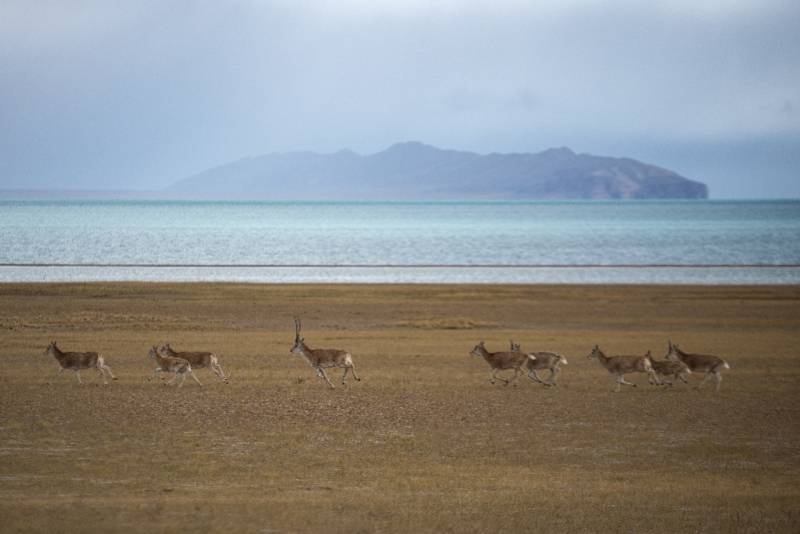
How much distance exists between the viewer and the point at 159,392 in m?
16.3

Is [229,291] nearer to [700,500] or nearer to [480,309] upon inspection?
[480,309]

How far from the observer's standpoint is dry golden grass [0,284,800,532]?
32.4 feet

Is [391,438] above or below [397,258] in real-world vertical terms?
above

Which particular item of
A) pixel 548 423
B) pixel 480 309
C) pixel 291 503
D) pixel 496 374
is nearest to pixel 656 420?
pixel 548 423

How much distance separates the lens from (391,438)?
13234mm

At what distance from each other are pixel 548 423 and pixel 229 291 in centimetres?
2230

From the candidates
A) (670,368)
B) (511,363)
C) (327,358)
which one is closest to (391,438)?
(327,358)

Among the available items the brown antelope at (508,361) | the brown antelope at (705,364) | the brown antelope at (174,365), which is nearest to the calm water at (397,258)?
the brown antelope at (508,361)

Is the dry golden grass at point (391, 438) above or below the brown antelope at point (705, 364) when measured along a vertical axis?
below

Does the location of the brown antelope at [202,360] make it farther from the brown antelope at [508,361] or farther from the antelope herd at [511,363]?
the brown antelope at [508,361]

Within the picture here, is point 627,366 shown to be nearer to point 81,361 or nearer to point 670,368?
point 670,368

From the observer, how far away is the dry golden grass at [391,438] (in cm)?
987

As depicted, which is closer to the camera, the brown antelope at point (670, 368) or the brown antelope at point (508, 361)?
the brown antelope at point (670, 368)

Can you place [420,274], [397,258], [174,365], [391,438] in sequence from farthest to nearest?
1. [397,258]
2. [420,274]
3. [174,365]
4. [391,438]
